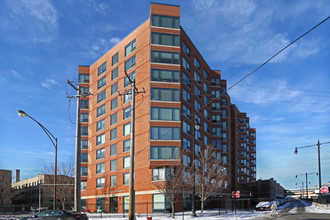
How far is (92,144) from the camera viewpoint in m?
63.2

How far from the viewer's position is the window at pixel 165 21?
49456 millimetres

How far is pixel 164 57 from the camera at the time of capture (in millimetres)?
48906

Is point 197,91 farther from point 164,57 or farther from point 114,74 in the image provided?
point 114,74

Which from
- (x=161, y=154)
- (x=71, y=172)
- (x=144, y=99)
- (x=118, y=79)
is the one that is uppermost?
(x=118, y=79)

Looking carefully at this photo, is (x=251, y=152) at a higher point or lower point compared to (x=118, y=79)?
lower

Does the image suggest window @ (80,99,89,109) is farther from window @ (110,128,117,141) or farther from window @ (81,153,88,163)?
window @ (110,128,117,141)

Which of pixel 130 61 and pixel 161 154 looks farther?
pixel 130 61

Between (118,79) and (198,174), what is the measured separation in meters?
21.6

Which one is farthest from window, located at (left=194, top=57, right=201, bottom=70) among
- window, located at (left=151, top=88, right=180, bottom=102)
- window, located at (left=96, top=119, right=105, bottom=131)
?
window, located at (left=96, top=119, right=105, bottom=131)

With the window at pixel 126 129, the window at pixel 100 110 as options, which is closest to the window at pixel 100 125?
the window at pixel 100 110

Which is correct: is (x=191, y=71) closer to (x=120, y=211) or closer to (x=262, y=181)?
(x=120, y=211)

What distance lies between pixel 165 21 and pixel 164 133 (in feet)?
55.0


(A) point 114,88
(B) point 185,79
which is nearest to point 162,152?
(B) point 185,79

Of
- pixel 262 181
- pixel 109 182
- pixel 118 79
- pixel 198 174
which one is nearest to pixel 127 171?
pixel 109 182
